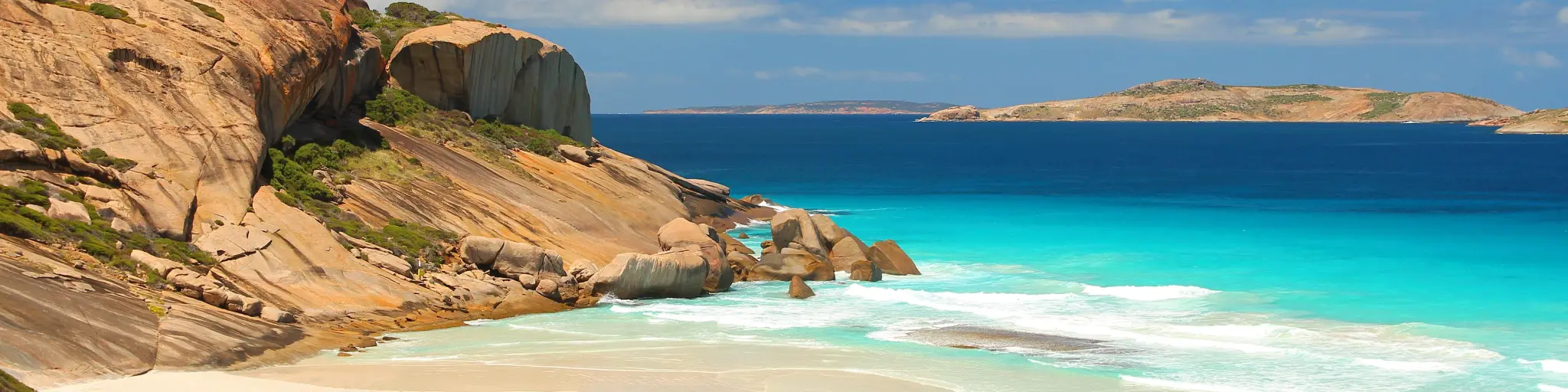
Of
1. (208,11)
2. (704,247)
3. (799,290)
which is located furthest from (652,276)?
(208,11)

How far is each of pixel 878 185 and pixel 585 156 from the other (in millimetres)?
36731

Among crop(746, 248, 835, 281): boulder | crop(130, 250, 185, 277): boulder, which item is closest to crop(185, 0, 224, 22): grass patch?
crop(130, 250, 185, 277): boulder

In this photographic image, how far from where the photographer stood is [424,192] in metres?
36.2

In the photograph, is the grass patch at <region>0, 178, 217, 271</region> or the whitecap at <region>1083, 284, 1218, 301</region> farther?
the whitecap at <region>1083, 284, 1218, 301</region>

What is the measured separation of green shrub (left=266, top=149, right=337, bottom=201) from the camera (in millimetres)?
32625

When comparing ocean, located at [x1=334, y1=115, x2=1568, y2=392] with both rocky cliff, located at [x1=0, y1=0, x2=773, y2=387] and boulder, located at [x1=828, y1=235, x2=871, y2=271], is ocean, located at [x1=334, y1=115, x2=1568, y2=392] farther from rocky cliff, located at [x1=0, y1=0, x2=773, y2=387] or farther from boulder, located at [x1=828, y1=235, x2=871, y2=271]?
rocky cliff, located at [x1=0, y1=0, x2=773, y2=387]

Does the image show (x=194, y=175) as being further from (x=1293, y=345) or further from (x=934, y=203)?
(x=934, y=203)

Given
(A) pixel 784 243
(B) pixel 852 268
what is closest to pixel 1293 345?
(B) pixel 852 268

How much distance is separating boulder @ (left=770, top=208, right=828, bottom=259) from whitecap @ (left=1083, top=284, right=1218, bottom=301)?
8.06m

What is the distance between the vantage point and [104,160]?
27.8 meters

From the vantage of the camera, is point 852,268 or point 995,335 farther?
point 852,268

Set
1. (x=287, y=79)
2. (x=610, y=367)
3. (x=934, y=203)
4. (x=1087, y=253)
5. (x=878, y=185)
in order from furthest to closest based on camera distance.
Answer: (x=878, y=185) < (x=934, y=203) < (x=1087, y=253) < (x=287, y=79) < (x=610, y=367)

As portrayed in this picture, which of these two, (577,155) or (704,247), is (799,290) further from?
(577,155)

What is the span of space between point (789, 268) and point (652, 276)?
17.1 feet
